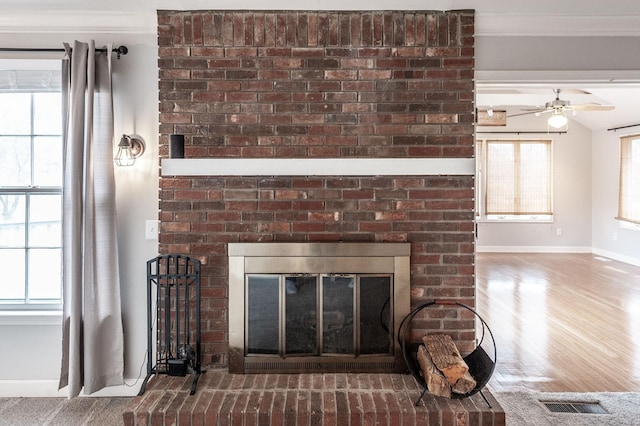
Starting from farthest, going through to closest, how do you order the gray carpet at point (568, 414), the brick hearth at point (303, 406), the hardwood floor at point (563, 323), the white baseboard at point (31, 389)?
the hardwood floor at point (563, 323) → the white baseboard at point (31, 389) → the gray carpet at point (568, 414) → the brick hearth at point (303, 406)

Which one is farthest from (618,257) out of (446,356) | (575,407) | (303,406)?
A: (303,406)

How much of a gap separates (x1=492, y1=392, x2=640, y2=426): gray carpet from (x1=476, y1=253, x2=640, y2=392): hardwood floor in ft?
0.30

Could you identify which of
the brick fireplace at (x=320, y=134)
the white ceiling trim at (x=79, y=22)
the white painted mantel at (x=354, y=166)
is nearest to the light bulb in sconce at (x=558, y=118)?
the brick fireplace at (x=320, y=134)

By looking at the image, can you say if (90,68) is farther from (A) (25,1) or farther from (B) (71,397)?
(B) (71,397)

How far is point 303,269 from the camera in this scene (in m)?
2.66

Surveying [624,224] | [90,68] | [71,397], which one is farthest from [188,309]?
[624,224]

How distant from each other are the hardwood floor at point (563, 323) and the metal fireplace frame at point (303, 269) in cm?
99

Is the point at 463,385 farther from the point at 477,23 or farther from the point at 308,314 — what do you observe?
the point at 477,23

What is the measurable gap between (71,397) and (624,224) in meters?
7.95

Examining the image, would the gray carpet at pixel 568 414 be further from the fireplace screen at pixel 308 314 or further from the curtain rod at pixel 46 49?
the curtain rod at pixel 46 49

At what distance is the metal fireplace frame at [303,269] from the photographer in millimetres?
2643

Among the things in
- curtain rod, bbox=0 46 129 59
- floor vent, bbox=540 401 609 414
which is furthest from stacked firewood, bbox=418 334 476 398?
curtain rod, bbox=0 46 129 59

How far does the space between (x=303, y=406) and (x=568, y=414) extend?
156 cm

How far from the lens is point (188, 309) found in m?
2.68
